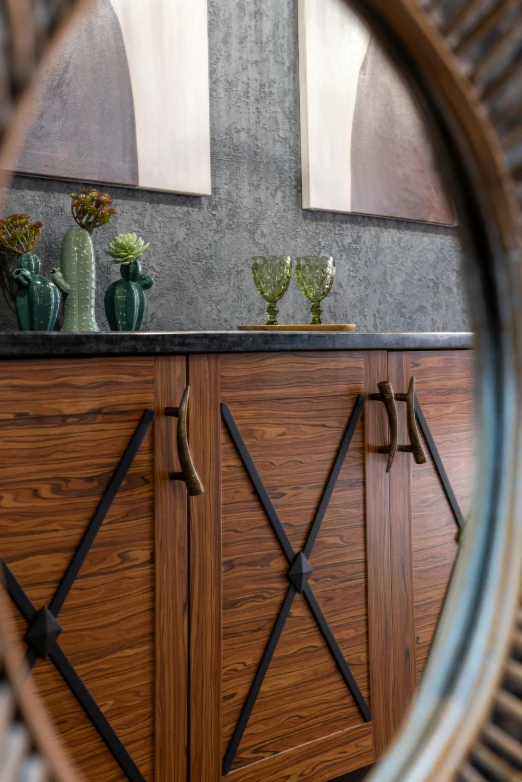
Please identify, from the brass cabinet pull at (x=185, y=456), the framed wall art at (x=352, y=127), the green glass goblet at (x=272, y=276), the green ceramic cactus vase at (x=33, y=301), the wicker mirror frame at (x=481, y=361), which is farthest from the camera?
the framed wall art at (x=352, y=127)

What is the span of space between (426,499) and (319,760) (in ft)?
1.64

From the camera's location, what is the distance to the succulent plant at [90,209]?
1349 millimetres

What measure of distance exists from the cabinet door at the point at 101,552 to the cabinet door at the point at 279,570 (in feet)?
0.15

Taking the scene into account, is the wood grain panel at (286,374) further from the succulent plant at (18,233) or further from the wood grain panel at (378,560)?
the succulent plant at (18,233)

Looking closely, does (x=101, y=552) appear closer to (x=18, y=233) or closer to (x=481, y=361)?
(x=18, y=233)

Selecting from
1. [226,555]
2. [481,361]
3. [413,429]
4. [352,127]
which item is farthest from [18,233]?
[481,361]

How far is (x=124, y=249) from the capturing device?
4.58 feet

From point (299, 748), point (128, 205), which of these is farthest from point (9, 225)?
point (299, 748)

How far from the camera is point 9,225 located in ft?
4.22

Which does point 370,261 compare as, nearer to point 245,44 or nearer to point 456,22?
point 245,44

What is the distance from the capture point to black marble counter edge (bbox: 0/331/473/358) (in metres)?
0.89

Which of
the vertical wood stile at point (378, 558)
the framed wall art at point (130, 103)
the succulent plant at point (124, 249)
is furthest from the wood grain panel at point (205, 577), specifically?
the framed wall art at point (130, 103)

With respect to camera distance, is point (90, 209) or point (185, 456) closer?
point (185, 456)

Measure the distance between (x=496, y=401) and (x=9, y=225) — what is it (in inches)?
48.3
